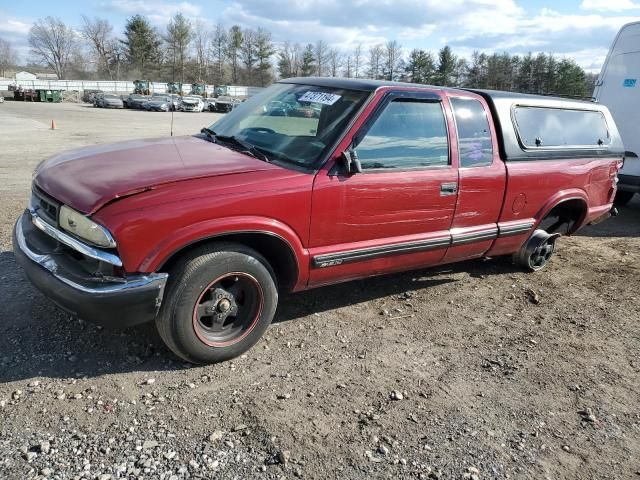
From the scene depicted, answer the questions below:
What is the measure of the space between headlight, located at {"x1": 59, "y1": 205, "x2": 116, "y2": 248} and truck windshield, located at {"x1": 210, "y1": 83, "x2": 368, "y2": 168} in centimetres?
131

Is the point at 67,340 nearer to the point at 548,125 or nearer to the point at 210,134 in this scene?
the point at 210,134

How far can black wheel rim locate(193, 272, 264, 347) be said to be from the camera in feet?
10.6

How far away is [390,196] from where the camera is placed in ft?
12.3

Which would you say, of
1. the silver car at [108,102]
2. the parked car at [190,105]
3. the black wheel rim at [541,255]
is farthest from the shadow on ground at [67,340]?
the silver car at [108,102]

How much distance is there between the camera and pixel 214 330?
10.9ft

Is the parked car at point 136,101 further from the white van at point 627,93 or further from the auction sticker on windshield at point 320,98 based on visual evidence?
the auction sticker on windshield at point 320,98

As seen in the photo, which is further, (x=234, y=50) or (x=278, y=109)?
(x=234, y=50)

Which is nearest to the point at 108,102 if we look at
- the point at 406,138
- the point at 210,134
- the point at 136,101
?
the point at 136,101

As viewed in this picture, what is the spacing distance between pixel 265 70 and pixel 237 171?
9435cm

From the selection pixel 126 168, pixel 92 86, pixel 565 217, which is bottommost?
pixel 565 217

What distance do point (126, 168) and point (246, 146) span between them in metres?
0.94

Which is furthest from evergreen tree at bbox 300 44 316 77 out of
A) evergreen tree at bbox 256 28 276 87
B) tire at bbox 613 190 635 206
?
tire at bbox 613 190 635 206

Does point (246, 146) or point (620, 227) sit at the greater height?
point (246, 146)

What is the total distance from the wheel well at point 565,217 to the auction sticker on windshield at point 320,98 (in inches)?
110
